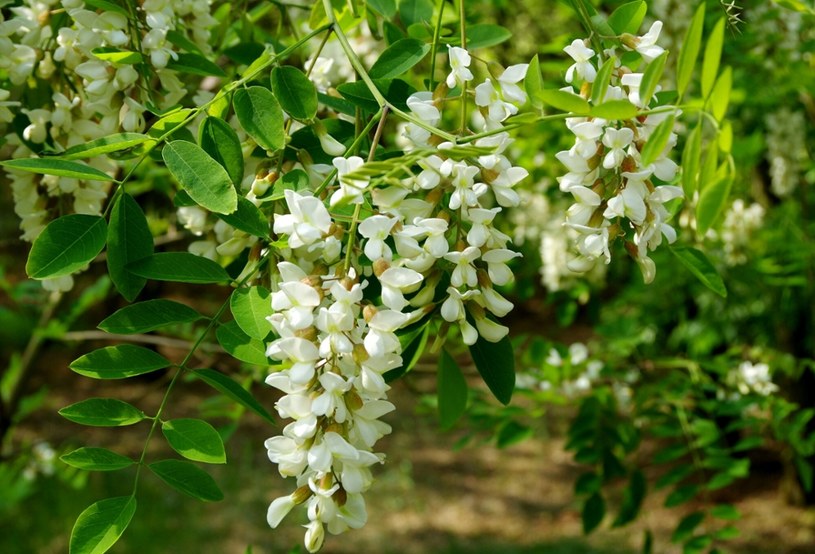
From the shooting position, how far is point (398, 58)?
939mm

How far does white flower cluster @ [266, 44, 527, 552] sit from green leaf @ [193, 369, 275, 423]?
11cm

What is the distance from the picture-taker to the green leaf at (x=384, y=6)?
107 cm

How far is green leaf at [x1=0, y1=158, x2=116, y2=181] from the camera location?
0.81 m

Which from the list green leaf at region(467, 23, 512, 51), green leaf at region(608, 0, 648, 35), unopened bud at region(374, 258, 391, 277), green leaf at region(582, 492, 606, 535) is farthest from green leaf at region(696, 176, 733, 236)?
green leaf at region(582, 492, 606, 535)

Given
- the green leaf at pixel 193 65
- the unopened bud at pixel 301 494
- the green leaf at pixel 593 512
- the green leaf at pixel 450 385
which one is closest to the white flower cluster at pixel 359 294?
the unopened bud at pixel 301 494

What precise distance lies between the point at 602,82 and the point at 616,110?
0.07 m

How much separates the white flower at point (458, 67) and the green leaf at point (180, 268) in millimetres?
300

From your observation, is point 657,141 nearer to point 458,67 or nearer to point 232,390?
point 458,67

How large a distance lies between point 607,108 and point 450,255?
0.18 metres

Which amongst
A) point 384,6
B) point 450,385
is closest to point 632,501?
point 450,385

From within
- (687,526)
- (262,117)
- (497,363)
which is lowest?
(687,526)

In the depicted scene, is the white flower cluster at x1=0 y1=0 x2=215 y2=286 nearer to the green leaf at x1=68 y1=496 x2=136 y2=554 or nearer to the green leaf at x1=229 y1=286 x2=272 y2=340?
the green leaf at x1=229 y1=286 x2=272 y2=340

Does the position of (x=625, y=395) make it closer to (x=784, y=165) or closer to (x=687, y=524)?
(x=687, y=524)

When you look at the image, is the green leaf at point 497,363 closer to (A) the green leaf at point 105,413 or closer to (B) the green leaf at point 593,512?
(A) the green leaf at point 105,413
